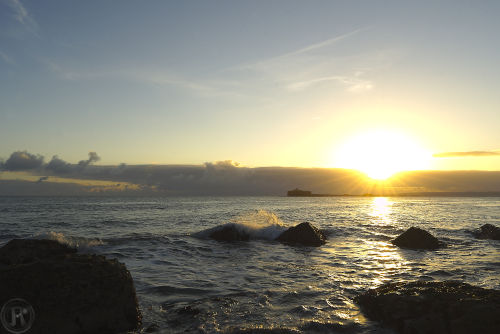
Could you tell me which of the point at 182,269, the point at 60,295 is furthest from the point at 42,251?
the point at 60,295

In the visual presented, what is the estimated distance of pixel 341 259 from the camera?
14.0 meters

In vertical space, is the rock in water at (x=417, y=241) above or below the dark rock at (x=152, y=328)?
below

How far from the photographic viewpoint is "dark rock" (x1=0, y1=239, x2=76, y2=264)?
35.4 feet

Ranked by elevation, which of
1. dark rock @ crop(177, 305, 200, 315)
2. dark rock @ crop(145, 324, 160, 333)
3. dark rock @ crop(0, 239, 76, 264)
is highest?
dark rock @ crop(0, 239, 76, 264)

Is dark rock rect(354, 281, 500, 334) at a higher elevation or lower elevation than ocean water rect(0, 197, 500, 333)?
higher

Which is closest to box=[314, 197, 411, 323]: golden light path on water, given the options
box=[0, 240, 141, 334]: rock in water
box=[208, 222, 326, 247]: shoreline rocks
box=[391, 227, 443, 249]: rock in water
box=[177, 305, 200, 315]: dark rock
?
box=[391, 227, 443, 249]: rock in water

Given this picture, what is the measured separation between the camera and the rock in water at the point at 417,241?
17.3 metres

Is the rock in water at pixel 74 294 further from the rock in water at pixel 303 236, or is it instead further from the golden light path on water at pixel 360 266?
the rock in water at pixel 303 236

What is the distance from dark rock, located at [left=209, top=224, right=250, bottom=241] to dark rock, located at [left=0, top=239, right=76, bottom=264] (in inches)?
358

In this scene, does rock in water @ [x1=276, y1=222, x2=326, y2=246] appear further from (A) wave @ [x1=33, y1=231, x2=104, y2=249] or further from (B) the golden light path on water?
(A) wave @ [x1=33, y1=231, x2=104, y2=249]

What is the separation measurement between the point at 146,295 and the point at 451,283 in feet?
25.8

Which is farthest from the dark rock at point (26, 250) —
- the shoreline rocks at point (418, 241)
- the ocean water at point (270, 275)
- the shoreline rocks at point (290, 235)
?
the shoreline rocks at point (418, 241)

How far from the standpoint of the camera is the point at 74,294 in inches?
246

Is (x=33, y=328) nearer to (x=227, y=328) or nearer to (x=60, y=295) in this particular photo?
(x=60, y=295)
